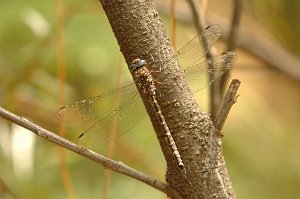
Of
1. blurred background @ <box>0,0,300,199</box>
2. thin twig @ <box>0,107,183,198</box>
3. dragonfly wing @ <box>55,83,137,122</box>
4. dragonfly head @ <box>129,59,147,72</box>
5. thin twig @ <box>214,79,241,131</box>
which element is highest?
blurred background @ <box>0,0,300,199</box>

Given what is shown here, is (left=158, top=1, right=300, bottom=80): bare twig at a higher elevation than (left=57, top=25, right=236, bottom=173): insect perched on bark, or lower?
higher

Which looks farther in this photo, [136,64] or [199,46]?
[199,46]

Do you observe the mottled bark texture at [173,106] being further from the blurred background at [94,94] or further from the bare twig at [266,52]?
the bare twig at [266,52]

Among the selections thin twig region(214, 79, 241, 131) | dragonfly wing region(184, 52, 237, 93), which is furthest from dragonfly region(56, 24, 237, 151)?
thin twig region(214, 79, 241, 131)

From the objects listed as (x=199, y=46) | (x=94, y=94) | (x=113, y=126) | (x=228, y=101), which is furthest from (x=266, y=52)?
(x=228, y=101)

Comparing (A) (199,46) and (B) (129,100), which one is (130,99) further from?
(A) (199,46)

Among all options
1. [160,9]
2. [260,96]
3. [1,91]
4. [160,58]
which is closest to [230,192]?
[160,58]

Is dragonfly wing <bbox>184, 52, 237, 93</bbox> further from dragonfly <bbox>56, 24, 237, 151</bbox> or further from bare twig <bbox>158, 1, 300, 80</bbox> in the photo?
bare twig <bbox>158, 1, 300, 80</bbox>
